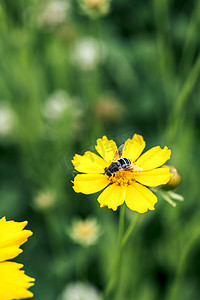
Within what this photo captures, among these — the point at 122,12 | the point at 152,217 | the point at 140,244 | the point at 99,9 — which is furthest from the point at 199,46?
the point at 140,244

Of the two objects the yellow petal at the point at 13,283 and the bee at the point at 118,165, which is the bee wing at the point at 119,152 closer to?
the bee at the point at 118,165

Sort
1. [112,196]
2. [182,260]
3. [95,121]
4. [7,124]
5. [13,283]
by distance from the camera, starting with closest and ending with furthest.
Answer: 1. [13,283]
2. [112,196]
3. [182,260]
4. [95,121]
5. [7,124]

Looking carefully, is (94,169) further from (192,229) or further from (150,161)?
(192,229)

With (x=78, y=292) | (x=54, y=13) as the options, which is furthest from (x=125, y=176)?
(x=54, y=13)

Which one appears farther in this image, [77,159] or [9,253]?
[77,159]

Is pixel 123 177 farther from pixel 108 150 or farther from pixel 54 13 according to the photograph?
pixel 54 13

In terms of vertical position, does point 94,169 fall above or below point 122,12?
below
